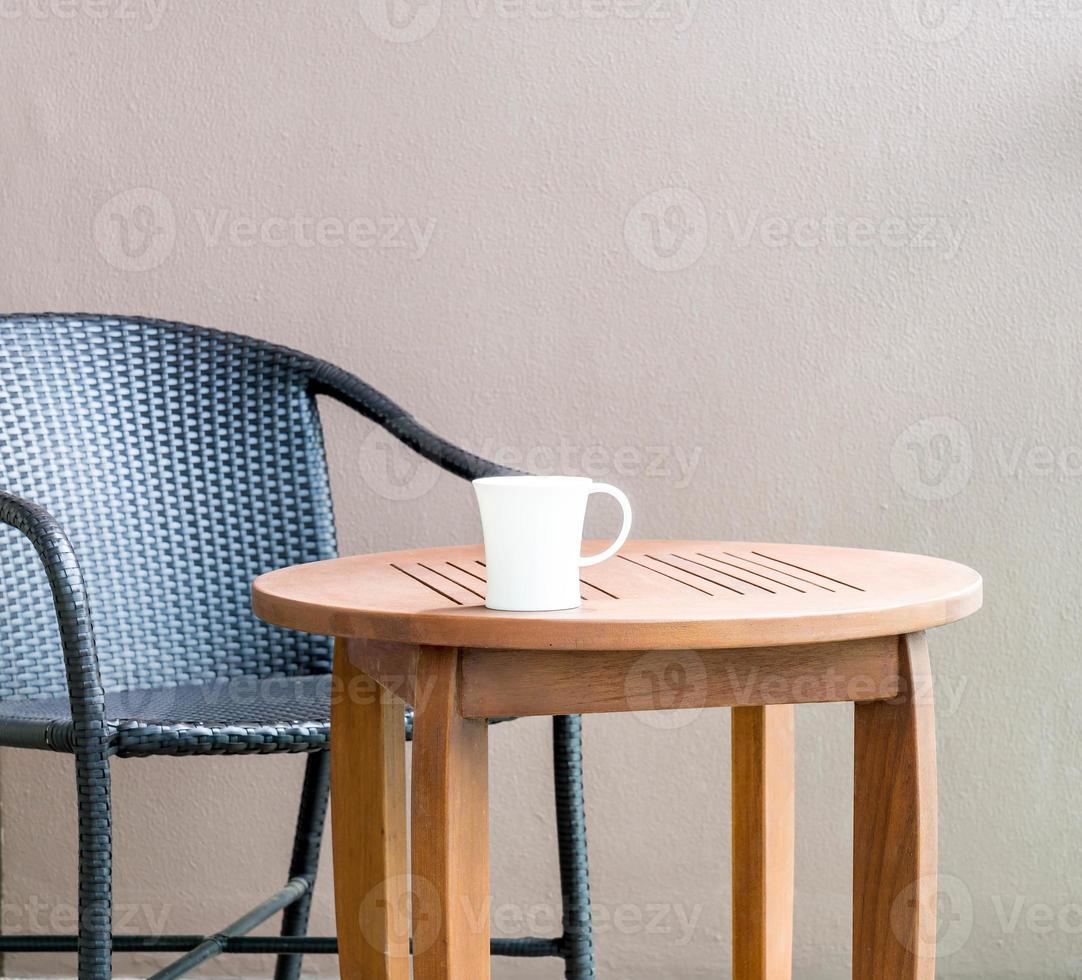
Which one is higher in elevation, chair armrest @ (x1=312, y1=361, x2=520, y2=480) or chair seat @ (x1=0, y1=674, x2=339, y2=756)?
chair armrest @ (x1=312, y1=361, x2=520, y2=480)

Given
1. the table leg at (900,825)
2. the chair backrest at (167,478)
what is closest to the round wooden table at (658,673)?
the table leg at (900,825)

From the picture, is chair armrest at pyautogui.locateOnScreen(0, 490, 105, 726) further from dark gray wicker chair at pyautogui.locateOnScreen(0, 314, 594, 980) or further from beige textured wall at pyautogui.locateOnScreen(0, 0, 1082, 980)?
beige textured wall at pyautogui.locateOnScreen(0, 0, 1082, 980)

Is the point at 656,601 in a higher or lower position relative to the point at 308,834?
higher

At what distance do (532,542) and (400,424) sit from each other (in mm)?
680

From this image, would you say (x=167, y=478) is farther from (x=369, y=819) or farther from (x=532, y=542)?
(x=532, y=542)

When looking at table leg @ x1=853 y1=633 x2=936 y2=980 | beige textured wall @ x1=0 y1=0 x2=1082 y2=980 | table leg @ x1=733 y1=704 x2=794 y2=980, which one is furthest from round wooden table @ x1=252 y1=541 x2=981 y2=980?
beige textured wall @ x1=0 y1=0 x2=1082 y2=980

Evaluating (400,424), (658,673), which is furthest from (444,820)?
(400,424)

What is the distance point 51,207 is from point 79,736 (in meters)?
1.00

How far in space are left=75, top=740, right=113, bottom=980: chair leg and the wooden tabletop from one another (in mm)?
229

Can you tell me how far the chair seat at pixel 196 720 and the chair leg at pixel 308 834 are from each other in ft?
0.57

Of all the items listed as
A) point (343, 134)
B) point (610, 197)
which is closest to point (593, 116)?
point (610, 197)

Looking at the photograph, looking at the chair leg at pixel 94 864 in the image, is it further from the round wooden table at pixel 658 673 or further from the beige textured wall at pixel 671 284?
the beige textured wall at pixel 671 284

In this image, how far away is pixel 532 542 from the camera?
32.1 inches

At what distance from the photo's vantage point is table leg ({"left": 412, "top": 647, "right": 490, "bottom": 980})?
813 mm
